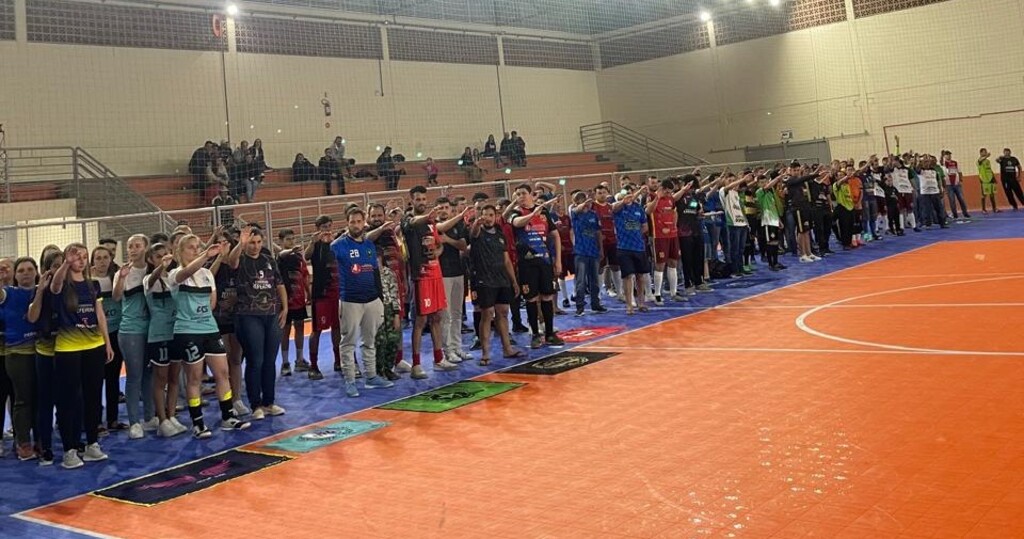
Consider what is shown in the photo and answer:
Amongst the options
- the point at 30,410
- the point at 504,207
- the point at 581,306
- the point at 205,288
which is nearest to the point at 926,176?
the point at 581,306

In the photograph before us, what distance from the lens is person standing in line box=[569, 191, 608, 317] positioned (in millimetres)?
12359

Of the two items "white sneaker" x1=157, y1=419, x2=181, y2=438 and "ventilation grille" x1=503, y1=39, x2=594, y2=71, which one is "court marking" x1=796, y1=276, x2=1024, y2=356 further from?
"ventilation grille" x1=503, y1=39, x2=594, y2=71

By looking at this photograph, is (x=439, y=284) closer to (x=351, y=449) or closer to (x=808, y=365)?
(x=351, y=449)

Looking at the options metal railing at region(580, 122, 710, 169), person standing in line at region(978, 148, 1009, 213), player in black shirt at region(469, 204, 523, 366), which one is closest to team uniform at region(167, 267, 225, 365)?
player in black shirt at region(469, 204, 523, 366)

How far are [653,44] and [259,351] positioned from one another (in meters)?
27.2

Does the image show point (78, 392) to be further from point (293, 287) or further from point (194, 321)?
point (293, 287)

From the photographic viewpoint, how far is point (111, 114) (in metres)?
19.4

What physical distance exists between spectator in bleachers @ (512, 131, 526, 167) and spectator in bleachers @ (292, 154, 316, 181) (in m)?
7.17

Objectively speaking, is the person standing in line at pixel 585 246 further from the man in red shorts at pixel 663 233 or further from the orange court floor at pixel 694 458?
the orange court floor at pixel 694 458

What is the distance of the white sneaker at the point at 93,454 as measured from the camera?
678cm

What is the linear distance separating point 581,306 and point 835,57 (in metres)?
20.3

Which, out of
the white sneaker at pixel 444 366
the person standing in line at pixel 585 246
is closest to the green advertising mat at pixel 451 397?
the white sneaker at pixel 444 366

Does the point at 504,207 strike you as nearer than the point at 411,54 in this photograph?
Yes

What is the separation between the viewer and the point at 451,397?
25.9 feet
